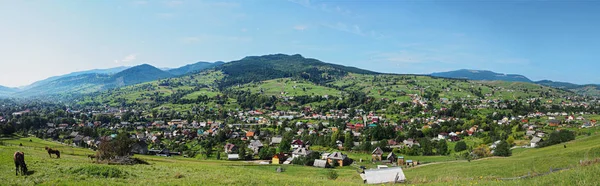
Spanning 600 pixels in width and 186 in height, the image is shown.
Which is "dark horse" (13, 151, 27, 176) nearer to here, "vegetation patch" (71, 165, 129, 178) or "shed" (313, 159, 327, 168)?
"vegetation patch" (71, 165, 129, 178)

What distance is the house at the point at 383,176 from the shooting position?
1845cm

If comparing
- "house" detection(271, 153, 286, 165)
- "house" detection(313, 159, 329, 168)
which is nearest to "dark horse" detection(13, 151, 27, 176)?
"house" detection(313, 159, 329, 168)

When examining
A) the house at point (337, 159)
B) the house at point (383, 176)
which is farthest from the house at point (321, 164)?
the house at point (383, 176)

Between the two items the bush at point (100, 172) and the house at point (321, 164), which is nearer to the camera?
the bush at point (100, 172)

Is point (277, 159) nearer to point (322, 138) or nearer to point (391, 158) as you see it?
point (391, 158)

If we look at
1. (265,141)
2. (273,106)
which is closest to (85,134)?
(265,141)

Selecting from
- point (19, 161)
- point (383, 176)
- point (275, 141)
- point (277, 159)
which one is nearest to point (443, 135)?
point (275, 141)

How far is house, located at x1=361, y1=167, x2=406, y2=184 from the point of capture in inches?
727

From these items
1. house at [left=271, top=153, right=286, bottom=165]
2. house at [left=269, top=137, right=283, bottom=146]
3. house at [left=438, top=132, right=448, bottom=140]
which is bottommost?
house at [left=269, top=137, right=283, bottom=146]

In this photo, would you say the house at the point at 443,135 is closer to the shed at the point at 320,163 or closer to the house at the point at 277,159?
the shed at the point at 320,163

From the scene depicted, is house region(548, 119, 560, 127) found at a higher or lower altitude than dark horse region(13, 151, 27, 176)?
lower

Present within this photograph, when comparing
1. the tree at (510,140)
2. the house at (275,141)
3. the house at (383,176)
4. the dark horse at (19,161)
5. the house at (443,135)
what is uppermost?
the dark horse at (19,161)

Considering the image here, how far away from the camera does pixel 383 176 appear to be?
741 inches

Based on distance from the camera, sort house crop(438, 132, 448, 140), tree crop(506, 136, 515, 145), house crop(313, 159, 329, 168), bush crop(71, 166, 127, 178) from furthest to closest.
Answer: house crop(438, 132, 448, 140)
tree crop(506, 136, 515, 145)
house crop(313, 159, 329, 168)
bush crop(71, 166, 127, 178)
